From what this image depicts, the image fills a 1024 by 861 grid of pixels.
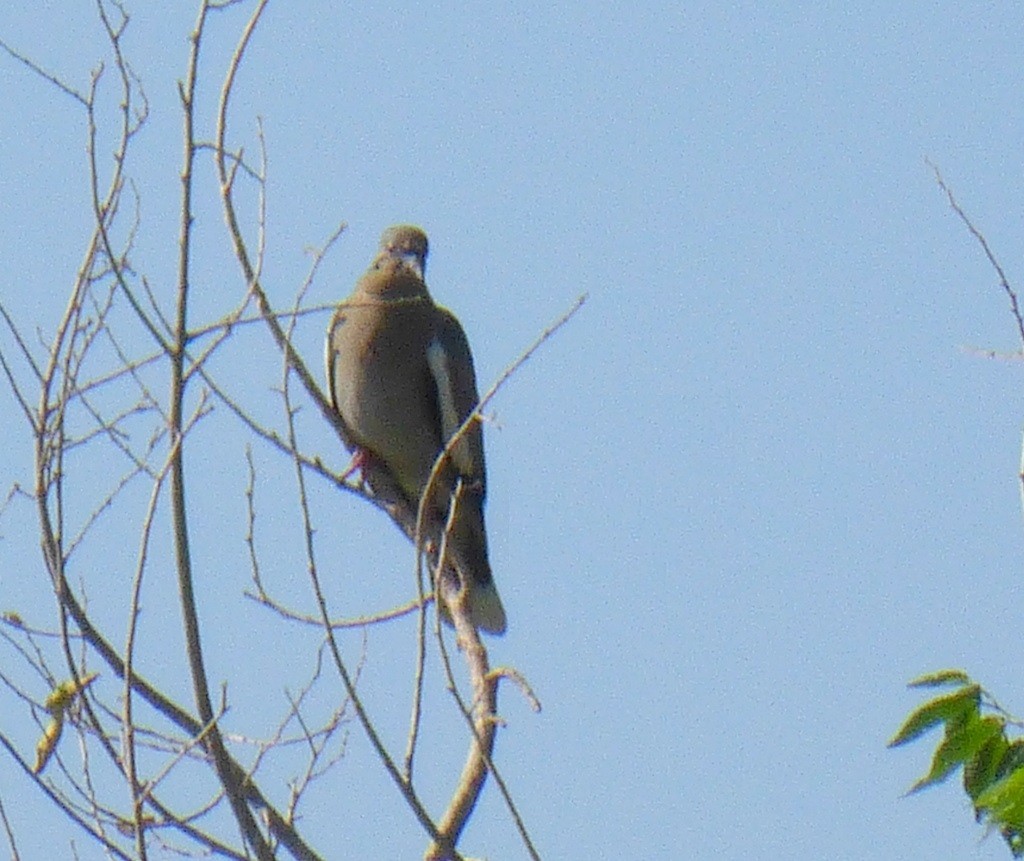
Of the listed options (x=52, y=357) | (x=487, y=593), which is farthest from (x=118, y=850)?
(x=487, y=593)

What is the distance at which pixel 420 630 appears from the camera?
2.89m

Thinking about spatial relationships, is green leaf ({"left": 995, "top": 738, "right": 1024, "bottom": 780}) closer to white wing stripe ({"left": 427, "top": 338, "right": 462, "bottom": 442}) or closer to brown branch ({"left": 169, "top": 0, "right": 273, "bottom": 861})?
brown branch ({"left": 169, "top": 0, "right": 273, "bottom": 861})

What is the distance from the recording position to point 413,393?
20.3 feet

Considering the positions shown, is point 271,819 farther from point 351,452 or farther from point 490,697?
point 351,452

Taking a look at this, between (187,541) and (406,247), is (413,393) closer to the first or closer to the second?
(406,247)

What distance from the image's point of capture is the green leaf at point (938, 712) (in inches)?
115

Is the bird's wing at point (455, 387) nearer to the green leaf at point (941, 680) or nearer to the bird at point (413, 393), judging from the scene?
the bird at point (413, 393)

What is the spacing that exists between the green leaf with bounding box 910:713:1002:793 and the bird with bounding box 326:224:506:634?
2.99 m

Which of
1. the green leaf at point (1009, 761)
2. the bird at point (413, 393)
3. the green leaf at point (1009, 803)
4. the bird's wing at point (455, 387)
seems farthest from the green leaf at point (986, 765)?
the bird's wing at point (455, 387)

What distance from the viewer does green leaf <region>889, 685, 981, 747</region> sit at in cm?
293

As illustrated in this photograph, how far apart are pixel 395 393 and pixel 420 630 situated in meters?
3.30

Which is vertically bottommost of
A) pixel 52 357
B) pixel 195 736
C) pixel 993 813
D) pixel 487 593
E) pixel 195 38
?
pixel 993 813

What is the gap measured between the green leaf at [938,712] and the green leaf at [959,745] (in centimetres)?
1

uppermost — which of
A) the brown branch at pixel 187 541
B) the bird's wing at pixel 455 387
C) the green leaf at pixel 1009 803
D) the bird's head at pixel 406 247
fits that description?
the bird's head at pixel 406 247
